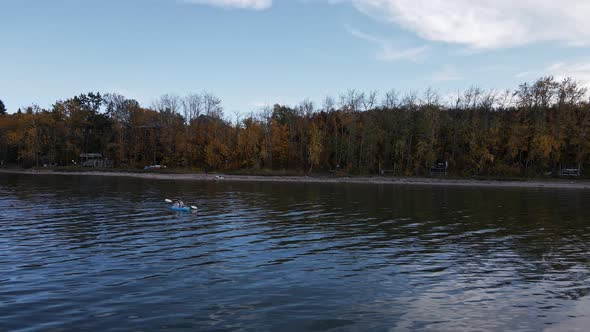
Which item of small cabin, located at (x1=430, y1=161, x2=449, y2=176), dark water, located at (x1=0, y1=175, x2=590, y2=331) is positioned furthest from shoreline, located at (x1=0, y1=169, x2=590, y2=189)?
dark water, located at (x1=0, y1=175, x2=590, y2=331)

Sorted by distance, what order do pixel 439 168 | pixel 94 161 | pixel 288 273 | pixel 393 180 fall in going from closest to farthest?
pixel 288 273, pixel 393 180, pixel 439 168, pixel 94 161

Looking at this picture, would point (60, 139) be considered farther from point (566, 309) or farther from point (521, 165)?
point (566, 309)

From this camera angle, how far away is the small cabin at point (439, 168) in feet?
309

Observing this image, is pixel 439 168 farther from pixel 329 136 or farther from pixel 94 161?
pixel 94 161

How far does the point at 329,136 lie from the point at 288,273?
93871 millimetres

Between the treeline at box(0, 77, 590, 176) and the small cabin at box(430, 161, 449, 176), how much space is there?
1.55 metres

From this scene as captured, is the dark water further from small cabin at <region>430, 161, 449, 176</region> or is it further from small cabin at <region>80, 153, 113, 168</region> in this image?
small cabin at <region>80, 153, 113, 168</region>

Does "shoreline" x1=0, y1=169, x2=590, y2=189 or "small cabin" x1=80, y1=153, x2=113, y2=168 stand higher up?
"small cabin" x1=80, y1=153, x2=113, y2=168

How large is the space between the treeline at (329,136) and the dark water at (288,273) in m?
68.9

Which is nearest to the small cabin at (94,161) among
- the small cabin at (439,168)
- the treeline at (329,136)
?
the treeline at (329,136)

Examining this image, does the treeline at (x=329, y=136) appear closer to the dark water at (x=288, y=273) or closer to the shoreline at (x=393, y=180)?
the shoreline at (x=393, y=180)

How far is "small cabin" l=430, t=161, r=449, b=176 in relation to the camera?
9413 cm

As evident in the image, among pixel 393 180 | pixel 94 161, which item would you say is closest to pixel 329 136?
pixel 393 180

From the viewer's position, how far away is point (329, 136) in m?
108
